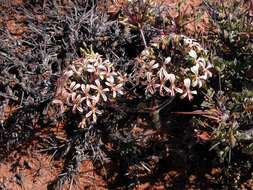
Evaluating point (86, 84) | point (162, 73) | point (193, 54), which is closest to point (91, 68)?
point (86, 84)

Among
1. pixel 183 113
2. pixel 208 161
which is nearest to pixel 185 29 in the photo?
pixel 183 113

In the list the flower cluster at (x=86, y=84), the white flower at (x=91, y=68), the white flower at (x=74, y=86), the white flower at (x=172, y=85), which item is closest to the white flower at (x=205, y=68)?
the white flower at (x=172, y=85)

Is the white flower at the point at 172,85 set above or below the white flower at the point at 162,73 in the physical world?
below

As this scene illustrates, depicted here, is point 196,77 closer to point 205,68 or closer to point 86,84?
point 205,68

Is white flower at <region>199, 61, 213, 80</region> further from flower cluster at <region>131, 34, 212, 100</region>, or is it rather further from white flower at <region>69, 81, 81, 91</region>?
white flower at <region>69, 81, 81, 91</region>

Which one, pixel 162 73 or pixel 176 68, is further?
pixel 176 68

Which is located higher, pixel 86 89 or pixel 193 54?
pixel 193 54

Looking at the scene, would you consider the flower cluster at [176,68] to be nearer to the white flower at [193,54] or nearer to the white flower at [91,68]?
the white flower at [193,54]

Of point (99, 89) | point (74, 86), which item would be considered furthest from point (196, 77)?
point (74, 86)

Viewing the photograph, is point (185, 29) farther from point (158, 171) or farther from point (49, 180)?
point (49, 180)
